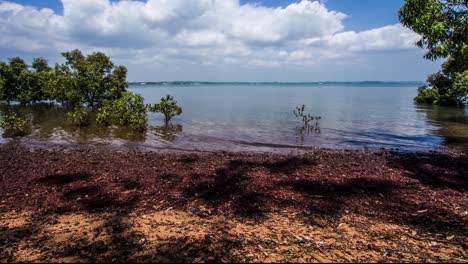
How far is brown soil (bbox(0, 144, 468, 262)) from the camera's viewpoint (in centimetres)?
493

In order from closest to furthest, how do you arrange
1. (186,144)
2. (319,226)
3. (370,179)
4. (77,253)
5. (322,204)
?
(77,253) < (319,226) < (322,204) < (370,179) < (186,144)

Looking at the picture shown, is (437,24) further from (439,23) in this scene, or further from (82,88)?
(82,88)

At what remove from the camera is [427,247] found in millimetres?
5094

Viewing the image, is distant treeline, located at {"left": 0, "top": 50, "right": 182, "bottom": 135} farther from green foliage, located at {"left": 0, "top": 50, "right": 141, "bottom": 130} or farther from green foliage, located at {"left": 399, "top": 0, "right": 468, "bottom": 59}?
green foliage, located at {"left": 399, "top": 0, "right": 468, "bottom": 59}

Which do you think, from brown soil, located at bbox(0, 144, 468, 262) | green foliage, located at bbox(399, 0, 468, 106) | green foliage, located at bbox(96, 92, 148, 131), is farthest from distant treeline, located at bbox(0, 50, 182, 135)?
green foliage, located at bbox(399, 0, 468, 106)

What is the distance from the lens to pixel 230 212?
6.80 meters

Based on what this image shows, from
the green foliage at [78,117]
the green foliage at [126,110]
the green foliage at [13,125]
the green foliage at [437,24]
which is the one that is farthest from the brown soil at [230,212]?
the green foliage at [78,117]

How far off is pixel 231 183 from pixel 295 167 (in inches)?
130

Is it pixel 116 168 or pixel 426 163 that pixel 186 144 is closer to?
pixel 116 168

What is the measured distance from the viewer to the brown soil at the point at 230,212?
16.2ft

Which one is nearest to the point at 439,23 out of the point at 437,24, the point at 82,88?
the point at 437,24

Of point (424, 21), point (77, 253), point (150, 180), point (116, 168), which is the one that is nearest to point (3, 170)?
point (116, 168)

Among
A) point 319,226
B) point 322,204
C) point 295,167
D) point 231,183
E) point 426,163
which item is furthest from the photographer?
point 426,163

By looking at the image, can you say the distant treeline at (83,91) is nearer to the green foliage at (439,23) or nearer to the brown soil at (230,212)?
the brown soil at (230,212)
